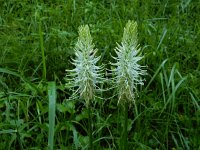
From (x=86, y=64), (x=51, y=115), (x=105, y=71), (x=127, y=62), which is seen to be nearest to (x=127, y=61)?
(x=127, y=62)

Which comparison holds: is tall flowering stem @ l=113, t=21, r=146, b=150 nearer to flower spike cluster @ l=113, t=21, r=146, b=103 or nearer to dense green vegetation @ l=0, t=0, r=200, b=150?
flower spike cluster @ l=113, t=21, r=146, b=103

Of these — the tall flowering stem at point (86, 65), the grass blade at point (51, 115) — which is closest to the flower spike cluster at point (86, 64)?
the tall flowering stem at point (86, 65)

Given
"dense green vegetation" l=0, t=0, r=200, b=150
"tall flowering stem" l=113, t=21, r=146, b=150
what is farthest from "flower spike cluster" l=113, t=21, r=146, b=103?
"dense green vegetation" l=0, t=0, r=200, b=150

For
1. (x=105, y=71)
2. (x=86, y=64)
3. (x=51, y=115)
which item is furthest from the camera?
(x=105, y=71)

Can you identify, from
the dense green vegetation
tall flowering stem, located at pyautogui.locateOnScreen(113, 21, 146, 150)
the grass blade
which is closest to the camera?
tall flowering stem, located at pyautogui.locateOnScreen(113, 21, 146, 150)

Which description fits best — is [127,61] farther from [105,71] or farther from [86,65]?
[105,71]

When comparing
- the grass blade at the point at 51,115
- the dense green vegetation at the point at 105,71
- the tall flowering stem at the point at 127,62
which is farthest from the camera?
the dense green vegetation at the point at 105,71

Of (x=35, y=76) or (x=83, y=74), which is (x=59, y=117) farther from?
(x=83, y=74)

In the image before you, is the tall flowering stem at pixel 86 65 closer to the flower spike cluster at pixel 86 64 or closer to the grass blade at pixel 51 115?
the flower spike cluster at pixel 86 64
